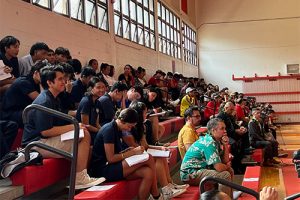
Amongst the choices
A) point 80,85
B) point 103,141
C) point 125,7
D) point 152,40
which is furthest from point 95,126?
point 152,40

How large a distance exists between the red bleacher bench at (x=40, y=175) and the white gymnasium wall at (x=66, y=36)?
210 cm

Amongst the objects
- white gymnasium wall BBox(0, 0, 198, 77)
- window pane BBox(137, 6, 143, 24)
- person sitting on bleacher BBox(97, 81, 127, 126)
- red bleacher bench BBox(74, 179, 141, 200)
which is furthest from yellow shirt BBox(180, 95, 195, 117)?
red bleacher bench BBox(74, 179, 141, 200)

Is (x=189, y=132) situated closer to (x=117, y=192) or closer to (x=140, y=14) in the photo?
(x=117, y=192)

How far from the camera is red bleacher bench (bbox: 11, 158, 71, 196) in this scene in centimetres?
311

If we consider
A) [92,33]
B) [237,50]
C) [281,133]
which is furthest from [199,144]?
[237,50]

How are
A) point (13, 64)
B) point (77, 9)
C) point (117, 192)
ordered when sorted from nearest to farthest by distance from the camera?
1. point (117, 192)
2. point (13, 64)
3. point (77, 9)

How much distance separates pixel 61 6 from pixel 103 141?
139 inches

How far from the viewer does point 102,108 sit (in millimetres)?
4684

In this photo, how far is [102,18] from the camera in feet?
28.2

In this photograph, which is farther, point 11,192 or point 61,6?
point 61,6

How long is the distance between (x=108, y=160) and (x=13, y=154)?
89 centimetres

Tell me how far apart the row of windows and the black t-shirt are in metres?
2.81

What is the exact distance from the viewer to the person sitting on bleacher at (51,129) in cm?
337

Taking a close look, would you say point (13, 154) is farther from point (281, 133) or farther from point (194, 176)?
point (281, 133)
